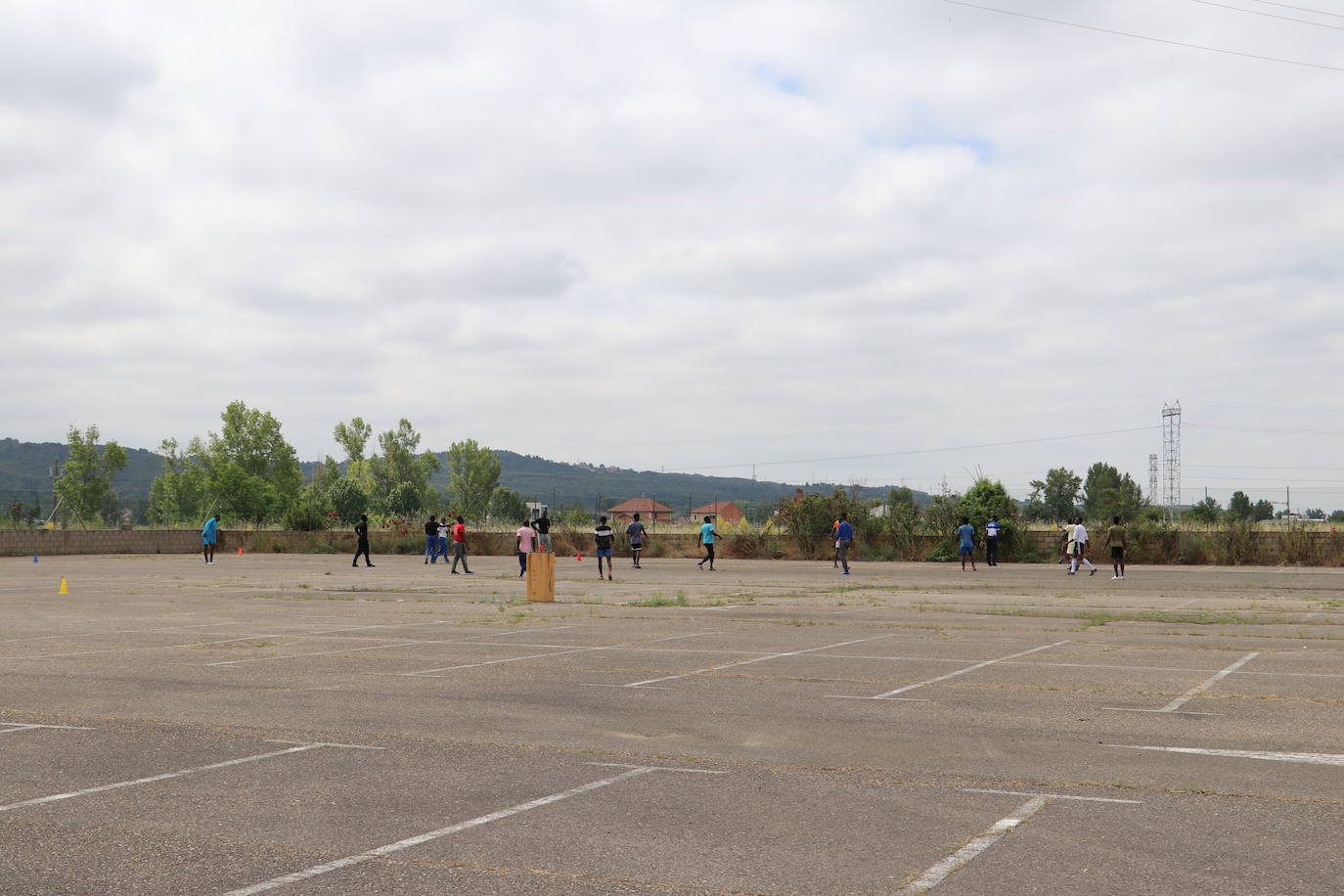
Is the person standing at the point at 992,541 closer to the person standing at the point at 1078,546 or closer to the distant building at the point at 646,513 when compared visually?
the person standing at the point at 1078,546

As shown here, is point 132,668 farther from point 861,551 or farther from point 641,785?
point 861,551

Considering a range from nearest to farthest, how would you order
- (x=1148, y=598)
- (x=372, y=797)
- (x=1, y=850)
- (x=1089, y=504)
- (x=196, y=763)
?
(x=1, y=850) → (x=372, y=797) → (x=196, y=763) → (x=1148, y=598) → (x=1089, y=504)

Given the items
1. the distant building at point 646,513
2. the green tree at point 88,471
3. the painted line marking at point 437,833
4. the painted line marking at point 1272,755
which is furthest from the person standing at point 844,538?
the green tree at point 88,471

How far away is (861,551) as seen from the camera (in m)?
42.3

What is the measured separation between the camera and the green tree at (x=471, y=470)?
124 meters

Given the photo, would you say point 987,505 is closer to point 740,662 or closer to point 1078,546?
point 1078,546

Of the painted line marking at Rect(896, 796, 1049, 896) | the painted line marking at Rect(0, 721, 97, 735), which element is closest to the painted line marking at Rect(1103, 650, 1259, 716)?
the painted line marking at Rect(896, 796, 1049, 896)

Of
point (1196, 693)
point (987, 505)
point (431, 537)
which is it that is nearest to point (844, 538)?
point (987, 505)

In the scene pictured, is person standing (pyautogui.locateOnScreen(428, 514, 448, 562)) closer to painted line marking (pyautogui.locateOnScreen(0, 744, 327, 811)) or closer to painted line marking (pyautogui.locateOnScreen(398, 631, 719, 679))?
painted line marking (pyautogui.locateOnScreen(398, 631, 719, 679))

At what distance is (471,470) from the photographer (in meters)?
124

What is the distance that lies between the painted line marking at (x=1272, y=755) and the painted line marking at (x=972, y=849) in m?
1.95

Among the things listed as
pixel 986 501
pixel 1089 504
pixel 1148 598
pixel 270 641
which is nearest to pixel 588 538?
pixel 986 501

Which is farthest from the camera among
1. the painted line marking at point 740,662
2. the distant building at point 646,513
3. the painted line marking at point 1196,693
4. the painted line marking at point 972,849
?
A: the distant building at point 646,513

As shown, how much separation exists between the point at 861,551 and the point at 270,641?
28.9 metres
